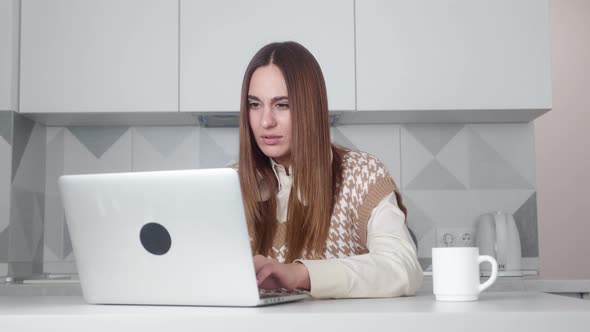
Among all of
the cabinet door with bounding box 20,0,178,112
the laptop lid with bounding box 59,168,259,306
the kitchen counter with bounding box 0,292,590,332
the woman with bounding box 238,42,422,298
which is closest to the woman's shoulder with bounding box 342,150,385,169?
the woman with bounding box 238,42,422,298

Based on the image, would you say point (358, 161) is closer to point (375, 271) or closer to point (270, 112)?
point (270, 112)

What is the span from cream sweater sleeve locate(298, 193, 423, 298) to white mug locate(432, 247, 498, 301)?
0.17 meters

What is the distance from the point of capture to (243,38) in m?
2.73

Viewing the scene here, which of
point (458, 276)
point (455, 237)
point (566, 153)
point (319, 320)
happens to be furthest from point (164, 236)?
point (566, 153)

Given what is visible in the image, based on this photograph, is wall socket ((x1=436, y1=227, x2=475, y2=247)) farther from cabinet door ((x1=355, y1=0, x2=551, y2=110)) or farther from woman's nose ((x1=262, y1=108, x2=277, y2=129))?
woman's nose ((x1=262, y1=108, x2=277, y2=129))

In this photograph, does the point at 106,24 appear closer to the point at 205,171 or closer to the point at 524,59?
the point at 524,59

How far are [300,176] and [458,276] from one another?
67 cm

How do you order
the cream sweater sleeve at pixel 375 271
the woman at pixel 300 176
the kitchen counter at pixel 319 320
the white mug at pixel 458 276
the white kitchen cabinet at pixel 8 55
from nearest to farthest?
the kitchen counter at pixel 319 320 < the white mug at pixel 458 276 < the cream sweater sleeve at pixel 375 271 < the woman at pixel 300 176 < the white kitchen cabinet at pixel 8 55

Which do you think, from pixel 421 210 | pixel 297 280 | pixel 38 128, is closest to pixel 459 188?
pixel 421 210

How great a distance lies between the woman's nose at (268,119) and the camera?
1715 millimetres

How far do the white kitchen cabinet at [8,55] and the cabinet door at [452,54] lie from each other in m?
1.22

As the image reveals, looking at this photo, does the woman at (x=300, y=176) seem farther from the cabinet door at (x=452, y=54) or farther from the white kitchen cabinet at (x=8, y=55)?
the white kitchen cabinet at (x=8, y=55)

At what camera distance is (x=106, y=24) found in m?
2.75

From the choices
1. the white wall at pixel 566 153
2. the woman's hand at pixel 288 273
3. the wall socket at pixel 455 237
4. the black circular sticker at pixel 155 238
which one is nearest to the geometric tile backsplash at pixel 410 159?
the wall socket at pixel 455 237
